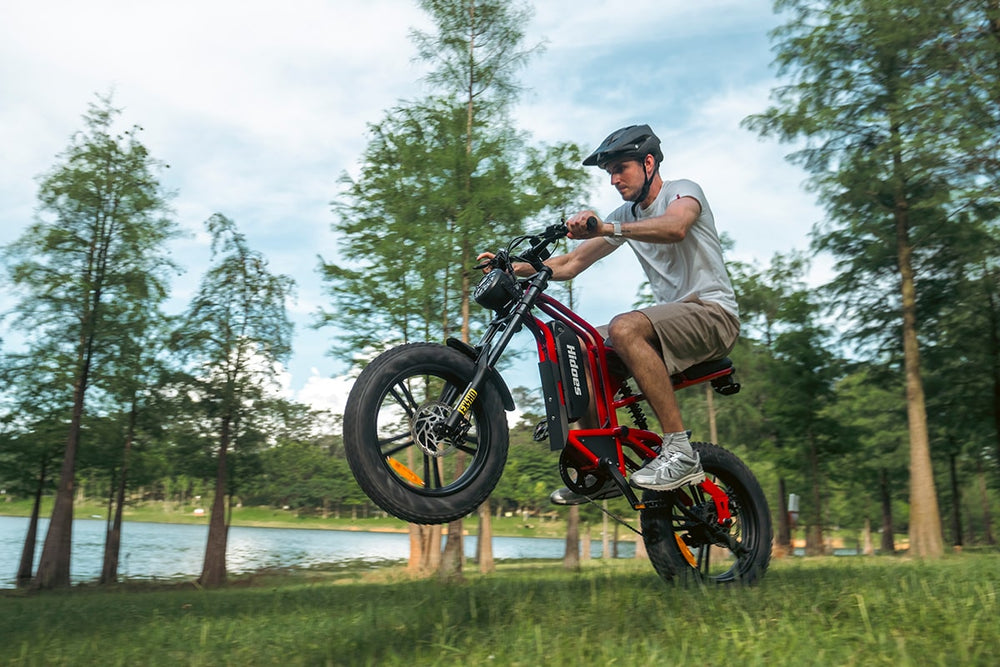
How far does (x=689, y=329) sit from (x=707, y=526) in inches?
56.4

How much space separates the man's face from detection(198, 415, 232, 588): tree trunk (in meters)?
22.9

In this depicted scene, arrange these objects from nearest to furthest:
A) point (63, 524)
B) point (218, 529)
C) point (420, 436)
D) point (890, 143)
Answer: point (420, 436) < point (890, 143) < point (63, 524) < point (218, 529)

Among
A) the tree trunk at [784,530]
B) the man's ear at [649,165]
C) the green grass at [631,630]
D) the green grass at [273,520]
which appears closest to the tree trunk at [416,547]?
the tree trunk at [784,530]

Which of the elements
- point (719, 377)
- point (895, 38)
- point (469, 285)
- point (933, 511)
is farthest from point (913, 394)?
point (719, 377)

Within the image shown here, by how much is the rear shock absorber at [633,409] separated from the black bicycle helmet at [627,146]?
138cm

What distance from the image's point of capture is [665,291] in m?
4.79

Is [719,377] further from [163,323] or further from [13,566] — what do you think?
[13,566]

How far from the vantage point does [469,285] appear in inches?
698

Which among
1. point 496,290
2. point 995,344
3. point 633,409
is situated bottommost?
point 633,409

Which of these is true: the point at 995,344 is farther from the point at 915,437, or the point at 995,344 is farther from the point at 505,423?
the point at 505,423

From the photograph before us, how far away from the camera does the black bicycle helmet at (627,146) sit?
4.47m

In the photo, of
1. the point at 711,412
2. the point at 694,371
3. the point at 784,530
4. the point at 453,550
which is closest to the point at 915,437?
the point at 711,412

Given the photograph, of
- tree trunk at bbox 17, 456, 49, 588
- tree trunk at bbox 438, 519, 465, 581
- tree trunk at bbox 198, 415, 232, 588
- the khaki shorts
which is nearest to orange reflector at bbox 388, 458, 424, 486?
the khaki shorts

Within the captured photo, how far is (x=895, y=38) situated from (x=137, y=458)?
2818 centimetres
